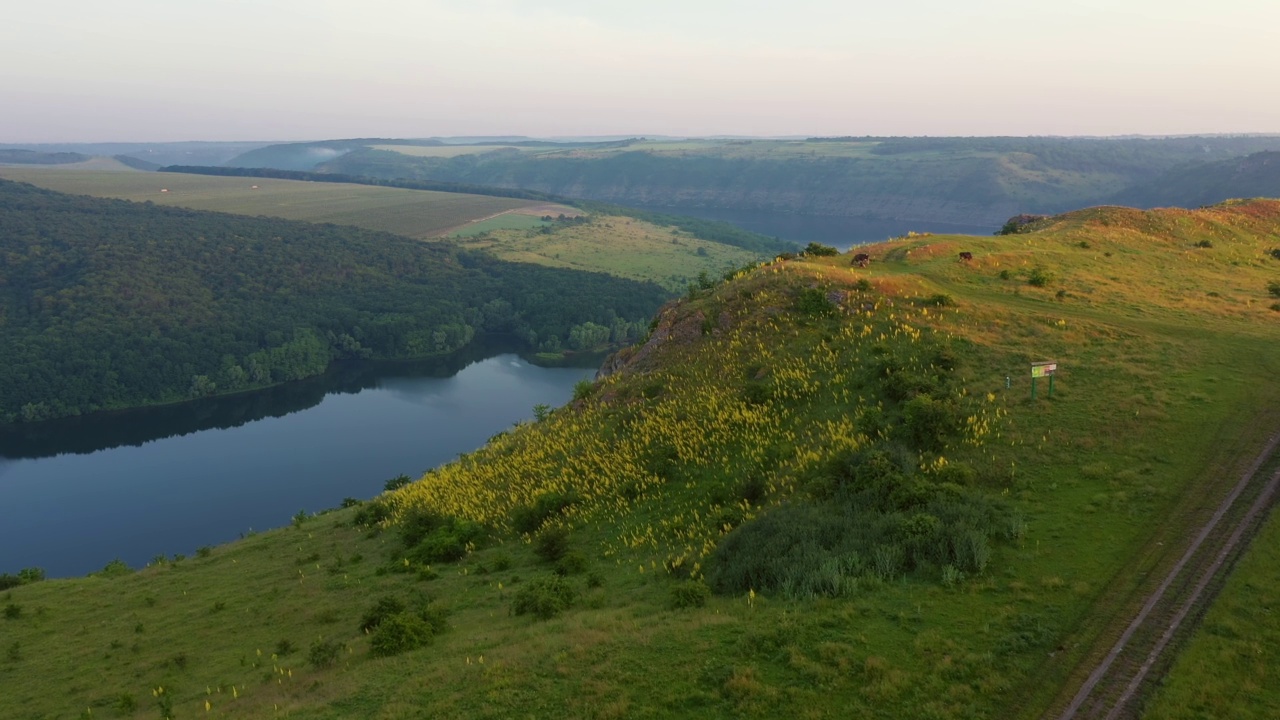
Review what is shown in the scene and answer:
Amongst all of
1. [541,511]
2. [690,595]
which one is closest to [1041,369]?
[690,595]

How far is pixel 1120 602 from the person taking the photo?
16.2 meters

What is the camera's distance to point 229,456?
10612cm

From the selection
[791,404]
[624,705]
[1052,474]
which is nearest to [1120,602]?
[1052,474]

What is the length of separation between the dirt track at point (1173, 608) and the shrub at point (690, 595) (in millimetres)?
8581

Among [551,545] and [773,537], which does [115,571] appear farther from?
[773,537]

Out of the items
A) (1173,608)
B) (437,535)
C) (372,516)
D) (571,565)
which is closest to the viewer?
(1173,608)

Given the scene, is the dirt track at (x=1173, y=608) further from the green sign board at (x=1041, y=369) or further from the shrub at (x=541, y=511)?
the shrub at (x=541, y=511)

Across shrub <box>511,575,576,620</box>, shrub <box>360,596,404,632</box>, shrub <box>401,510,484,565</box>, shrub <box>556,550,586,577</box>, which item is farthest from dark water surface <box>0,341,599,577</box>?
shrub <box>511,575,576,620</box>

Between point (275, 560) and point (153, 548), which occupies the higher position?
point (275, 560)

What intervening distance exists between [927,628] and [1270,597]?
7081 millimetres

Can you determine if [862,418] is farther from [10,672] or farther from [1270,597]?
[10,672]

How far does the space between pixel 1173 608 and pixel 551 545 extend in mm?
18448

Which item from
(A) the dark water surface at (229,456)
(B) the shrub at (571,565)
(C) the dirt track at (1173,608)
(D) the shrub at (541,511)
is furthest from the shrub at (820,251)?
(A) the dark water surface at (229,456)

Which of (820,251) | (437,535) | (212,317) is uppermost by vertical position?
(820,251)
